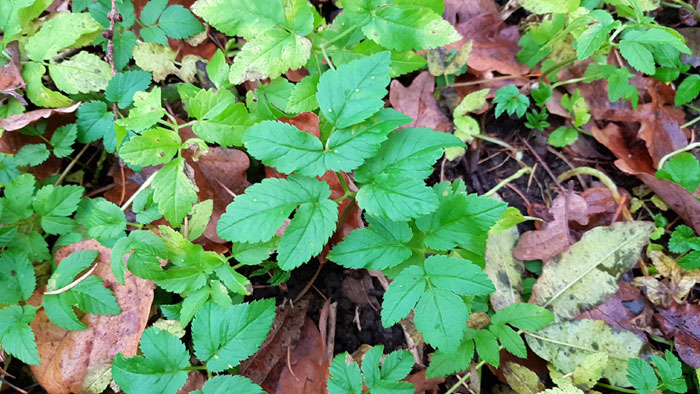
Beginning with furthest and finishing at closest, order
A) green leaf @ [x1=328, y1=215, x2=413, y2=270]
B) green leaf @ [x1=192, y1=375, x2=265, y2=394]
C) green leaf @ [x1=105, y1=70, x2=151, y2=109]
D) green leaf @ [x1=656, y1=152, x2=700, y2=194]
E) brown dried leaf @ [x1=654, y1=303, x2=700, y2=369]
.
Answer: green leaf @ [x1=656, y1=152, x2=700, y2=194]
green leaf @ [x1=105, y1=70, x2=151, y2=109]
brown dried leaf @ [x1=654, y1=303, x2=700, y2=369]
green leaf @ [x1=328, y1=215, x2=413, y2=270]
green leaf @ [x1=192, y1=375, x2=265, y2=394]

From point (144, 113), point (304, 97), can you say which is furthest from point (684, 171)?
point (144, 113)

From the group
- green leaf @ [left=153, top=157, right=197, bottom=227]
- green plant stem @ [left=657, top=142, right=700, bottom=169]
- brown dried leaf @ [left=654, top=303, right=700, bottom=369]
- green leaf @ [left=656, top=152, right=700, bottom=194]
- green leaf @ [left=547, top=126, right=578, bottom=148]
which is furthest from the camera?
green leaf @ [left=547, top=126, right=578, bottom=148]

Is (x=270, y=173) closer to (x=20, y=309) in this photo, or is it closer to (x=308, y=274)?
(x=308, y=274)

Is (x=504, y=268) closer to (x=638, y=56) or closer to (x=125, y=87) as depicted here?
(x=638, y=56)

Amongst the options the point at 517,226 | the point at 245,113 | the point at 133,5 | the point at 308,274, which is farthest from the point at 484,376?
the point at 133,5

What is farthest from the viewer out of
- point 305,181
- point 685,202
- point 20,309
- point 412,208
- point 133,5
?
point 133,5

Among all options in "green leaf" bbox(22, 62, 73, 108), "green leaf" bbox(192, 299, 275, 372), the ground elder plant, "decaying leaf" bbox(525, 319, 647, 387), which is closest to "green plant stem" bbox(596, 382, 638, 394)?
"decaying leaf" bbox(525, 319, 647, 387)

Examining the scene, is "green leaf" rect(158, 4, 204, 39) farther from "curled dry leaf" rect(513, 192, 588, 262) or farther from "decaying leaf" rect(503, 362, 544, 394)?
"decaying leaf" rect(503, 362, 544, 394)
